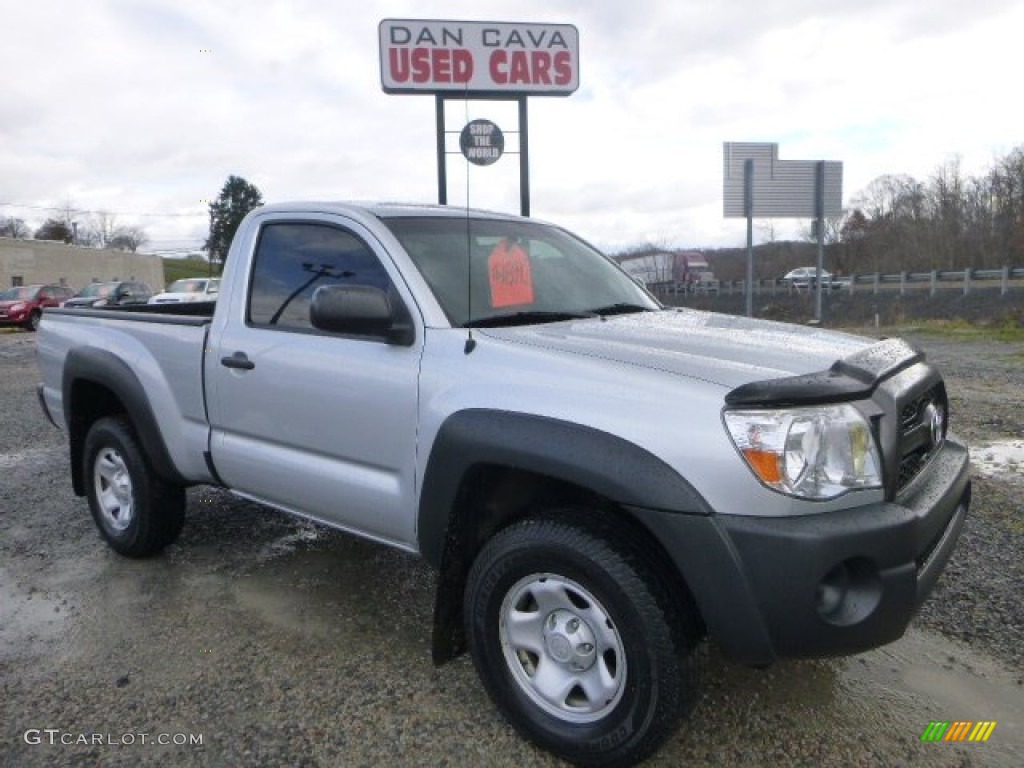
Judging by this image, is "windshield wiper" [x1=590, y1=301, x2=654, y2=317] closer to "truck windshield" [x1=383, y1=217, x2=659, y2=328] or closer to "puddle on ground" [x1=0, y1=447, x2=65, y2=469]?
"truck windshield" [x1=383, y1=217, x2=659, y2=328]

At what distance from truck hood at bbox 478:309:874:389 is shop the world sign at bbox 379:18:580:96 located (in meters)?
10.6

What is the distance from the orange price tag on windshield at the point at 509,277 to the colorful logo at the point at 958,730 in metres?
2.05

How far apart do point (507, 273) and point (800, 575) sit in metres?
1.70

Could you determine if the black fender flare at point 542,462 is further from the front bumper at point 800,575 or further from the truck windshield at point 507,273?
the truck windshield at point 507,273

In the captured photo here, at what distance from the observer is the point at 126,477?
167 inches

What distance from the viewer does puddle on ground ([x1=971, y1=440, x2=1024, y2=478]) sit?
5.42 m

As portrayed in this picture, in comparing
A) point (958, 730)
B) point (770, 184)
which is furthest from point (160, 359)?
point (770, 184)

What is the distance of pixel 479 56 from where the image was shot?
509 inches

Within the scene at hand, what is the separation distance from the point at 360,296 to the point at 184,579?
212 centimetres

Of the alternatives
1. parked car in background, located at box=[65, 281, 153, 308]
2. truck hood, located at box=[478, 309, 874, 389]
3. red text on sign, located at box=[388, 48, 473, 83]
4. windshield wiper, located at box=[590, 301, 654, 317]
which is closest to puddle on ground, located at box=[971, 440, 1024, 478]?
truck hood, located at box=[478, 309, 874, 389]

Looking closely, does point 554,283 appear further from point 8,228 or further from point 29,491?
point 8,228

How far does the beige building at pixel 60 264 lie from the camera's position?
48.6 m

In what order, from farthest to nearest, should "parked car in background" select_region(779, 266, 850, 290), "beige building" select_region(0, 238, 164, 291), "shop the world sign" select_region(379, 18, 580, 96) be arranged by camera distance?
"beige building" select_region(0, 238, 164, 291) < "parked car in background" select_region(779, 266, 850, 290) < "shop the world sign" select_region(379, 18, 580, 96)

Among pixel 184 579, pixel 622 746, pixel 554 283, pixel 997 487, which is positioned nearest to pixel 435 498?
pixel 622 746
